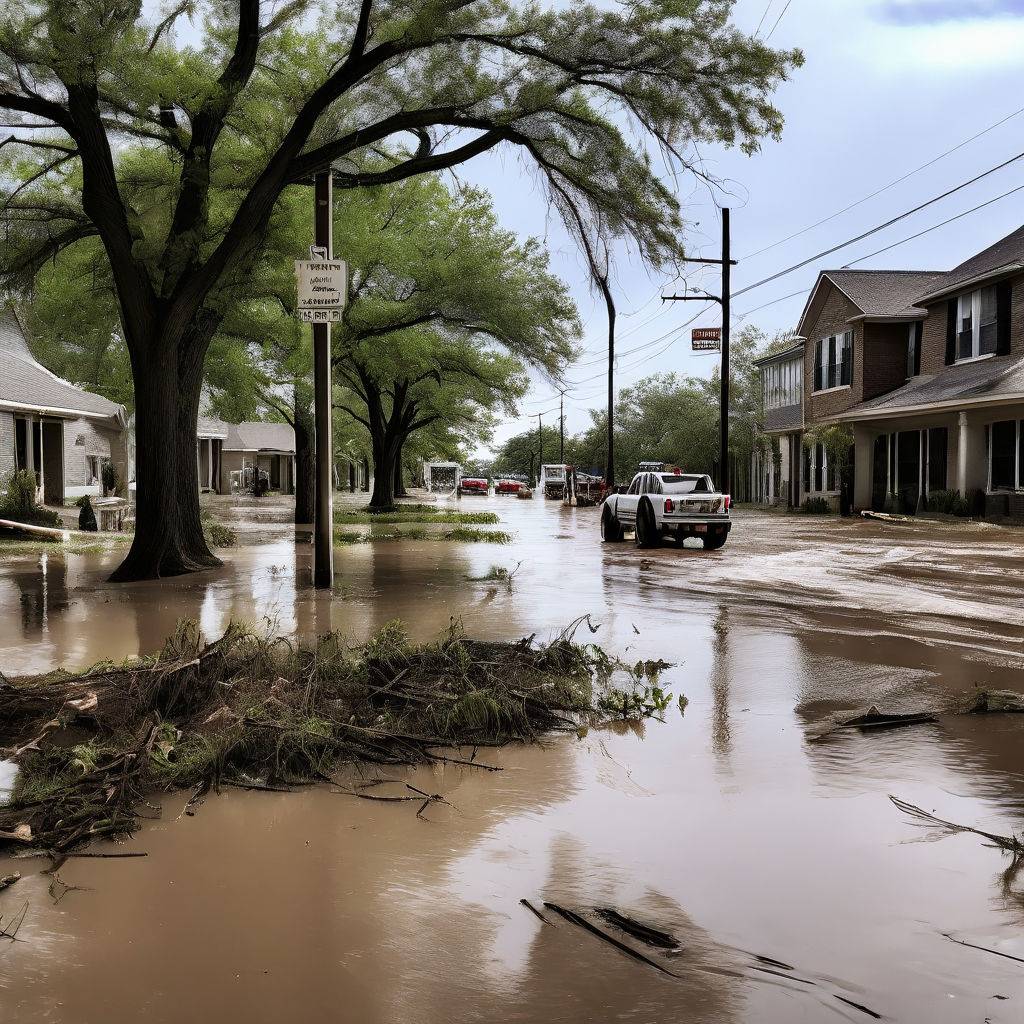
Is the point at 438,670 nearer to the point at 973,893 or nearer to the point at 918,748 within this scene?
the point at 918,748

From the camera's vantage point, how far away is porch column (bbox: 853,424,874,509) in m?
35.3

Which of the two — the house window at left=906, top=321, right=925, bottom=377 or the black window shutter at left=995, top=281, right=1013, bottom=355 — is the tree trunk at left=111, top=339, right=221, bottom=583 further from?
the house window at left=906, top=321, right=925, bottom=377

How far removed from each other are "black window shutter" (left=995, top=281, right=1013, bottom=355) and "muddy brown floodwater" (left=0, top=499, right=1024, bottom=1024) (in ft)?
74.8

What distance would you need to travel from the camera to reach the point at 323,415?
43.4 ft

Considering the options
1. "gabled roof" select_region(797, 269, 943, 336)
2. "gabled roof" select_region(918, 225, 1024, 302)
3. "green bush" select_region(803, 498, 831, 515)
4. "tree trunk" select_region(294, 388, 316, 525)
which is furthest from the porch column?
"tree trunk" select_region(294, 388, 316, 525)

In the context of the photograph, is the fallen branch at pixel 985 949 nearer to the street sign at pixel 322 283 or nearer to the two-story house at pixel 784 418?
the street sign at pixel 322 283

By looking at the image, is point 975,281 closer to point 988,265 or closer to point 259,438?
point 988,265

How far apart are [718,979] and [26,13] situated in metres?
15.8

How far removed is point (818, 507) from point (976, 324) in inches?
401

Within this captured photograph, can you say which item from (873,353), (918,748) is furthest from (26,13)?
(873,353)

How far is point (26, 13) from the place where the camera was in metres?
14.3

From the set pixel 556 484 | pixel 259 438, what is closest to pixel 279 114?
pixel 556 484

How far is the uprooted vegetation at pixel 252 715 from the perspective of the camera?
497 centimetres

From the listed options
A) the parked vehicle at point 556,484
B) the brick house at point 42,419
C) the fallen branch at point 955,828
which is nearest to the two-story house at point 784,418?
the parked vehicle at point 556,484
